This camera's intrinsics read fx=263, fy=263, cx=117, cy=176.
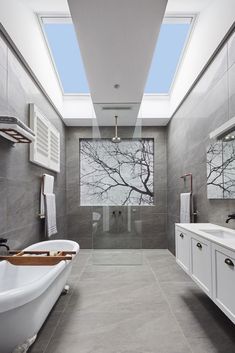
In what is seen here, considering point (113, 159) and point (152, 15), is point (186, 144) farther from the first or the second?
point (152, 15)

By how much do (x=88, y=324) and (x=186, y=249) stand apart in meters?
1.25

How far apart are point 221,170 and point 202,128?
2.82 feet

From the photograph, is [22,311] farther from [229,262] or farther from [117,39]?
[117,39]

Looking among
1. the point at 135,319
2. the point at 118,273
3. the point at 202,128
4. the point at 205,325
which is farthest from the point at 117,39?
the point at 118,273

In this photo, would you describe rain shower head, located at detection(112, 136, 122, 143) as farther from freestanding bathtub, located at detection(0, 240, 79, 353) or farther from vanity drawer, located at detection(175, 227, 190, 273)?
freestanding bathtub, located at detection(0, 240, 79, 353)

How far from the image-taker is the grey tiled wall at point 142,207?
5715 mm

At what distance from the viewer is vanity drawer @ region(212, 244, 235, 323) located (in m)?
1.78

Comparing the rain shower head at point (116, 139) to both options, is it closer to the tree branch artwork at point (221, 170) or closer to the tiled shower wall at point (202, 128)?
the tiled shower wall at point (202, 128)

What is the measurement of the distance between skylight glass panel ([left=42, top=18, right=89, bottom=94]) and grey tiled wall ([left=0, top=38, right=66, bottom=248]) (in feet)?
2.85

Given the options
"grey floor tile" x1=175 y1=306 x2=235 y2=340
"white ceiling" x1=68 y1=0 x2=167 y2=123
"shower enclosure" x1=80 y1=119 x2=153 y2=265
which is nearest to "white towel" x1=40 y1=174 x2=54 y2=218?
"shower enclosure" x1=80 y1=119 x2=153 y2=265

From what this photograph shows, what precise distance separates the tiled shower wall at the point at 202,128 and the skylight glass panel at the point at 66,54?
1947mm

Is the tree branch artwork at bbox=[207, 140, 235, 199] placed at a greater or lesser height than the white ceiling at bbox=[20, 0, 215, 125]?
lesser

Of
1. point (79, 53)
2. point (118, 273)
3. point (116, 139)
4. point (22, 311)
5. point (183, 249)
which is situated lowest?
point (118, 273)

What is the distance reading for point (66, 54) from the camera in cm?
434
